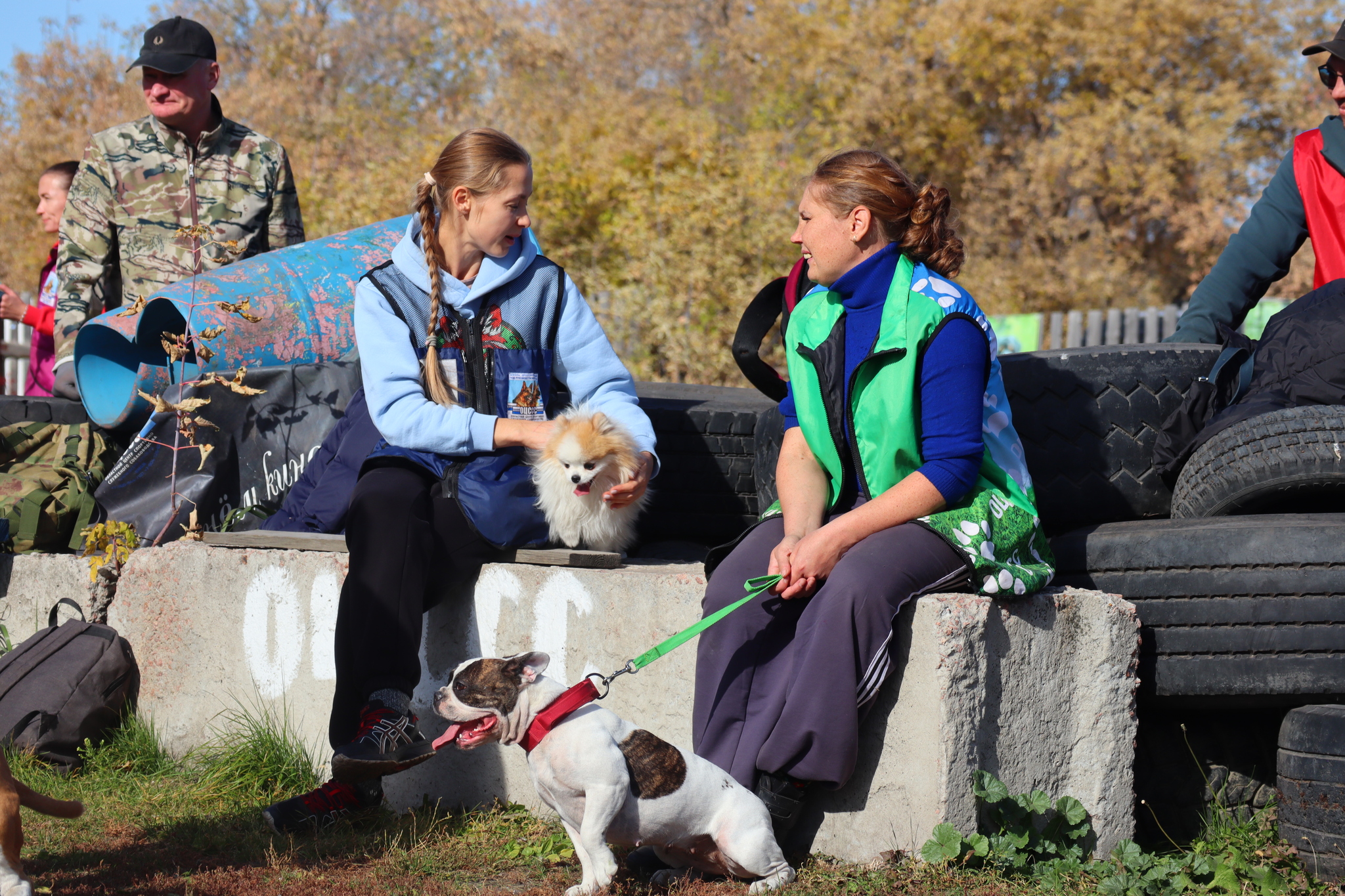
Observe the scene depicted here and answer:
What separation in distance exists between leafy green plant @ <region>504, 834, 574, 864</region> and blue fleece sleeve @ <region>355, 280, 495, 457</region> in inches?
45.3

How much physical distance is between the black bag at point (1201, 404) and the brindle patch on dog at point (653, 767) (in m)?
1.87

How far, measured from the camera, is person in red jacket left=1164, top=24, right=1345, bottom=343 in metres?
4.14

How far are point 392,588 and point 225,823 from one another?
2.77 ft

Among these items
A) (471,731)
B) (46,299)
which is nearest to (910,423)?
(471,731)

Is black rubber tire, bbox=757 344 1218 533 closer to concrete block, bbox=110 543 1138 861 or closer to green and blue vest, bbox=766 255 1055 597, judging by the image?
green and blue vest, bbox=766 255 1055 597

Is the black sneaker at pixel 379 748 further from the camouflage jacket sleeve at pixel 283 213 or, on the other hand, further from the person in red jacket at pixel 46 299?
the person in red jacket at pixel 46 299

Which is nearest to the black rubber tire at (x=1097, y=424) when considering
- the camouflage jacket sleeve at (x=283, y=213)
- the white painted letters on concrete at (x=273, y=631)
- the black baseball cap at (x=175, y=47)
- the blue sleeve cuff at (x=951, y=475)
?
the blue sleeve cuff at (x=951, y=475)

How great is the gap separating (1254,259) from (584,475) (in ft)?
8.38

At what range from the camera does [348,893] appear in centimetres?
288

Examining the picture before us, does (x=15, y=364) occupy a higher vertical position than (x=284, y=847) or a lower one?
higher

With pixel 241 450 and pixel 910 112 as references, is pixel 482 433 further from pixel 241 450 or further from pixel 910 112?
pixel 910 112

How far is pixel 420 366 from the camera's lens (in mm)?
3814

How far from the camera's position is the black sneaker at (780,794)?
294 cm

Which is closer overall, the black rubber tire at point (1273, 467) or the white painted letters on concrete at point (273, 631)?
the black rubber tire at point (1273, 467)
